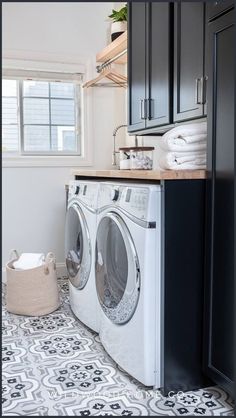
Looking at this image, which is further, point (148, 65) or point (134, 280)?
point (148, 65)

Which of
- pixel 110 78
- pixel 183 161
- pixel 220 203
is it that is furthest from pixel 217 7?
pixel 110 78

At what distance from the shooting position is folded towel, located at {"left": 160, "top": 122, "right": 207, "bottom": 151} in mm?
1825

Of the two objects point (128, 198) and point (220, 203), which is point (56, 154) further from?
point (220, 203)

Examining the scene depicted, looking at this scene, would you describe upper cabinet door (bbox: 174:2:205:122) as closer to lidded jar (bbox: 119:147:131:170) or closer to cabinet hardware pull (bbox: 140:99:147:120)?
cabinet hardware pull (bbox: 140:99:147:120)

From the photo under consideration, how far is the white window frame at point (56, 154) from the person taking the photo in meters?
3.61

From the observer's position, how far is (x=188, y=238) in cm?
177

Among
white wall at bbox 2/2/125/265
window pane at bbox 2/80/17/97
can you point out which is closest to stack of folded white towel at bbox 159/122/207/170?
white wall at bbox 2/2/125/265

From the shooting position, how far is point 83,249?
8.39 ft

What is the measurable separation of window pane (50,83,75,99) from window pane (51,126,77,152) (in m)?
0.29

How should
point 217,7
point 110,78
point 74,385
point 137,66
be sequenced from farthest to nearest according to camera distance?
point 110,78 < point 137,66 < point 74,385 < point 217,7

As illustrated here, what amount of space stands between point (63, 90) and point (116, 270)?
2.32m

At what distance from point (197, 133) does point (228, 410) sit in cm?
118

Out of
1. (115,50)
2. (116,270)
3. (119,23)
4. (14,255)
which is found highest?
(119,23)

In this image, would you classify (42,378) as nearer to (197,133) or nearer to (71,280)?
(71,280)
